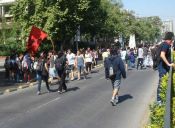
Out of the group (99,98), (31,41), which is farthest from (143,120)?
(31,41)

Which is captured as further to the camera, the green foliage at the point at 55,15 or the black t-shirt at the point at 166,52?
the green foliage at the point at 55,15

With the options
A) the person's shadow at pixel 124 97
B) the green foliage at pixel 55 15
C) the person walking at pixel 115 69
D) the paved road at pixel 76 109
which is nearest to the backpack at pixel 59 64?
the paved road at pixel 76 109

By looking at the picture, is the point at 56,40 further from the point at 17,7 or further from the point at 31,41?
the point at 31,41

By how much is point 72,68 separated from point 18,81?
320 cm

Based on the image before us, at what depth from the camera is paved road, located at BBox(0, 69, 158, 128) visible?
12.5 m

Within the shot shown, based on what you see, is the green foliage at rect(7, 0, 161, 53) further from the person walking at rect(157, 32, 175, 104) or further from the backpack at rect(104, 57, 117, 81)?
the person walking at rect(157, 32, 175, 104)

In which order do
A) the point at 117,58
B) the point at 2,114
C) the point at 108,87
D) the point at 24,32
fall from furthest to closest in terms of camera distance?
the point at 24,32, the point at 108,87, the point at 117,58, the point at 2,114

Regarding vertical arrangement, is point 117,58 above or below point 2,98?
above

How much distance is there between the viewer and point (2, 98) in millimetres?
19516

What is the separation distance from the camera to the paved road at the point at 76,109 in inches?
492

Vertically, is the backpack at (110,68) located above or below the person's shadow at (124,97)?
above

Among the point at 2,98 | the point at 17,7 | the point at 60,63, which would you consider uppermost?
the point at 17,7

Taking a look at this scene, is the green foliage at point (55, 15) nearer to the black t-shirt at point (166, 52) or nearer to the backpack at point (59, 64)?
the backpack at point (59, 64)

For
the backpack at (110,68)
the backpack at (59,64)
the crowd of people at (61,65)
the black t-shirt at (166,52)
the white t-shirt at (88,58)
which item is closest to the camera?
the black t-shirt at (166,52)
